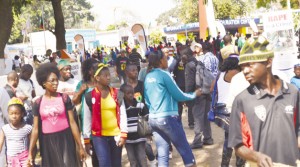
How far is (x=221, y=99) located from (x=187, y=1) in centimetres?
5652

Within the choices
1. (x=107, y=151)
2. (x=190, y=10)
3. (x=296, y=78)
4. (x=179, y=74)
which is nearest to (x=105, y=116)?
(x=107, y=151)

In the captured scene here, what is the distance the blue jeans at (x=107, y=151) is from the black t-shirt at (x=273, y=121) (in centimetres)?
272

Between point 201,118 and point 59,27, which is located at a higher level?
point 59,27

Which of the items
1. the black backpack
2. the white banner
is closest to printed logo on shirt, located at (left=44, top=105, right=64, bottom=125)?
the black backpack

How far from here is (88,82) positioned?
6.28 metres

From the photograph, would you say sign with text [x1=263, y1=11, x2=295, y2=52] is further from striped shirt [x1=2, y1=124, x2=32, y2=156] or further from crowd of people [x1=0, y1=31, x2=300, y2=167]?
striped shirt [x1=2, y1=124, x2=32, y2=156]

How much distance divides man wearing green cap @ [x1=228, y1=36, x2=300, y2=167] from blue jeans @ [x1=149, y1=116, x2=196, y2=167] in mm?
2554

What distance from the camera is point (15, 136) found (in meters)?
6.04

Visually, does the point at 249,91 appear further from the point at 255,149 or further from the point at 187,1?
the point at 187,1

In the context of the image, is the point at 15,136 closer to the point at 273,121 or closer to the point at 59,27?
the point at 273,121

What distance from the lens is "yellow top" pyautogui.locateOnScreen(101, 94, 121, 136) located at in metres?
5.71

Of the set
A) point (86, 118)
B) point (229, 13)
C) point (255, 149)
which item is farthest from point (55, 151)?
point (229, 13)

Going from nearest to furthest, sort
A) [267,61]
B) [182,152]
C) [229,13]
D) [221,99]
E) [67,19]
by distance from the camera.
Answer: [267,61], [182,152], [221,99], [229,13], [67,19]

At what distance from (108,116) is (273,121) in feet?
9.38
